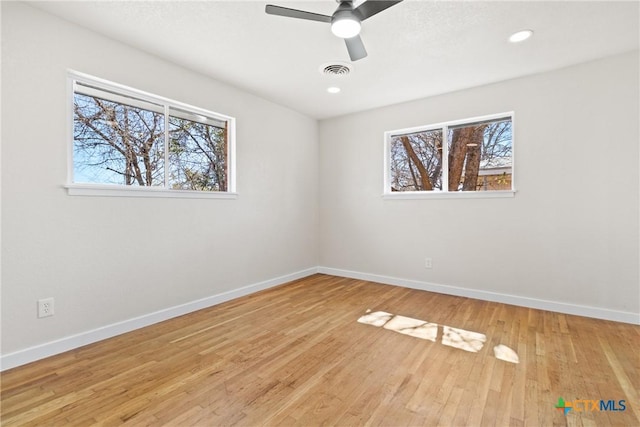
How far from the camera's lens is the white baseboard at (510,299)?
286cm

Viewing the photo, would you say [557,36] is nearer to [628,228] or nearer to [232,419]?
[628,228]

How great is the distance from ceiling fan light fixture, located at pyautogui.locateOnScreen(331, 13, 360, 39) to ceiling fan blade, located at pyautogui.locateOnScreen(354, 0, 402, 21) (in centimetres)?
7

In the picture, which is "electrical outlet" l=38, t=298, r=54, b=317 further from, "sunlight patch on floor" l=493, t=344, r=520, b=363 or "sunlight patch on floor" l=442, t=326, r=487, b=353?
"sunlight patch on floor" l=493, t=344, r=520, b=363

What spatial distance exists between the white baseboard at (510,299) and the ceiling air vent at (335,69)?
2761mm

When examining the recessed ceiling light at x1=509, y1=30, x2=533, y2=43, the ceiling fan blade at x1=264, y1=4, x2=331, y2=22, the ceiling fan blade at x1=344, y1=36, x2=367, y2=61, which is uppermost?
the recessed ceiling light at x1=509, y1=30, x2=533, y2=43

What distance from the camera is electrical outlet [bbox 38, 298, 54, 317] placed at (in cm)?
218

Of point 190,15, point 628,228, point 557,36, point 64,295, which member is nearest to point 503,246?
point 628,228

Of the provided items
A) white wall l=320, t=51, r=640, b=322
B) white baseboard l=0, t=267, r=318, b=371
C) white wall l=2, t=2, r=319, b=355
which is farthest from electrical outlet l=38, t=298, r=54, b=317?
white wall l=320, t=51, r=640, b=322

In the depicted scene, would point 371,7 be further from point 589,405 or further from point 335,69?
point 589,405

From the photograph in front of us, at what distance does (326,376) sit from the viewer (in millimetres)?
1954

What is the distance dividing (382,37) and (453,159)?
77.2 inches

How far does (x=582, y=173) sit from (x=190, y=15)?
3.88 m

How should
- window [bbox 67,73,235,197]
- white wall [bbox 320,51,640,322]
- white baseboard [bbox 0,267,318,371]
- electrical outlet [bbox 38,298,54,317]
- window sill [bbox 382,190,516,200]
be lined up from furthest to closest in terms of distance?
window sill [bbox 382,190,516,200] < white wall [bbox 320,51,640,322] < window [bbox 67,73,235,197] < electrical outlet [bbox 38,298,54,317] < white baseboard [bbox 0,267,318,371]

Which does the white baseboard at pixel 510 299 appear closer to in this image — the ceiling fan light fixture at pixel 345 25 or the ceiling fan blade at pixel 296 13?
the ceiling fan light fixture at pixel 345 25
